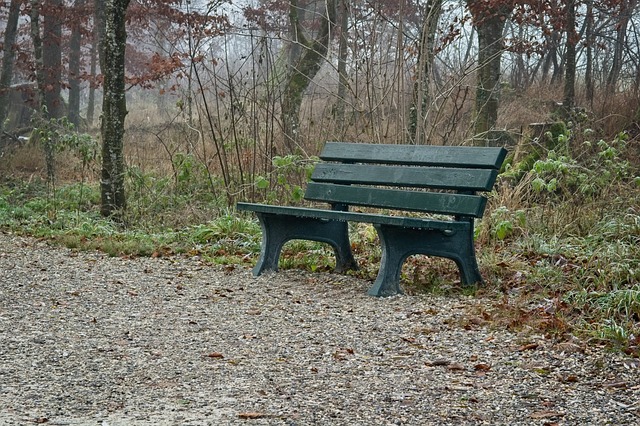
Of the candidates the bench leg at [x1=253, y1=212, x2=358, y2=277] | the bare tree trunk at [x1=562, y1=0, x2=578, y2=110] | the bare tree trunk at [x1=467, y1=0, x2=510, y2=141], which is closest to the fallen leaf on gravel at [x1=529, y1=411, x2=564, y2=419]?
the bench leg at [x1=253, y1=212, x2=358, y2=277]

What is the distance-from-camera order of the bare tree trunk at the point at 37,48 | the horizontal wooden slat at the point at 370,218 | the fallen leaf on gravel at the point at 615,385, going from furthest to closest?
the bare tree trunk at the point at 37,48
the horizontal wooden slat at the point at 370,218
the fallen leaf on gravel at the point at 615,385

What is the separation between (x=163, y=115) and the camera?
23.6 m

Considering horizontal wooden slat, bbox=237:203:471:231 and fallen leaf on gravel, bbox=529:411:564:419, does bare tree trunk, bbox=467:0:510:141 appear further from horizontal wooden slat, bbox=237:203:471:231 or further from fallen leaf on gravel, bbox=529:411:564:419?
fallen leaf on gravel, bbox=529:411:564:419

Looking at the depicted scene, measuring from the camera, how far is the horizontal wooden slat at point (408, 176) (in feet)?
19.4

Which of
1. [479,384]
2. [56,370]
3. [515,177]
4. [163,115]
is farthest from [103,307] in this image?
[163,115]

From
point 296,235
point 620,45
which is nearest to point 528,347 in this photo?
point 296,235

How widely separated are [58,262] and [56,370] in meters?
3.33

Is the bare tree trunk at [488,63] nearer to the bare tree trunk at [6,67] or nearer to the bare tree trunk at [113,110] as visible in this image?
the bare tree trunk at [113,110]

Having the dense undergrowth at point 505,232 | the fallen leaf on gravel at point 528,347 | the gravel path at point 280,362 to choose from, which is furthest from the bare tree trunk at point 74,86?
the fallen leaf on gravel at point 528,347

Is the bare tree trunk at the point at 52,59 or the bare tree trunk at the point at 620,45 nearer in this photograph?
the bare tree trunk at the point at 620,45

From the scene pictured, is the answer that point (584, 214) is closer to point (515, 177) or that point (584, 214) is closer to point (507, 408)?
point (515, 177)

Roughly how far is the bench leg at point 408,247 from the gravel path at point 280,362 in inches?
5.4

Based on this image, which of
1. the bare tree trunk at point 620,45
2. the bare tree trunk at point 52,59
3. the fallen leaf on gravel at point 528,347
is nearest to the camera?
the fallen leaf on gravel at point 528,347

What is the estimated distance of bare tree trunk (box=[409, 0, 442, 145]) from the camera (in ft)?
26.7
